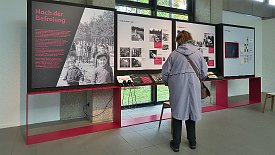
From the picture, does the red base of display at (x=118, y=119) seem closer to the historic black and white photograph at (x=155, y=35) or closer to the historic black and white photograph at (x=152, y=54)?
the historic black and white photograph at (x=152, y=54)

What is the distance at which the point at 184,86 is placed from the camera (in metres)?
2.43

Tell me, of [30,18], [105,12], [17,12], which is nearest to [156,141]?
[105,12]

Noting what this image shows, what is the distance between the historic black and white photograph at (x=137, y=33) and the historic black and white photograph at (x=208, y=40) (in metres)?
1.70

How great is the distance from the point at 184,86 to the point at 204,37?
103 inches

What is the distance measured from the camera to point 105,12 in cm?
332

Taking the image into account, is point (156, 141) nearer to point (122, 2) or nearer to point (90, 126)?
point (90, 126)

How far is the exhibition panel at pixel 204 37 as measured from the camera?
4.37 metres

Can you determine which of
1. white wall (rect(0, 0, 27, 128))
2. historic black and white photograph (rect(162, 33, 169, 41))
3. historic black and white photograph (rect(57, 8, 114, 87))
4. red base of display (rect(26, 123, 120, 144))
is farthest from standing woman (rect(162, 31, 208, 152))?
white wall (rect(0, 0, 27, 128))

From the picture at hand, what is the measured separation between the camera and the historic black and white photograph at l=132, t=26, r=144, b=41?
12.1 feet

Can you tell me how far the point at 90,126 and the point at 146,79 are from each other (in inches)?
50.6

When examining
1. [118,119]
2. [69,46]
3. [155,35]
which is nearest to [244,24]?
[155,35]

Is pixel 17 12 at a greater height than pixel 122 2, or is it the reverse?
pixel 122 2

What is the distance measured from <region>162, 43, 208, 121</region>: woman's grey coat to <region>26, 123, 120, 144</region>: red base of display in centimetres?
137

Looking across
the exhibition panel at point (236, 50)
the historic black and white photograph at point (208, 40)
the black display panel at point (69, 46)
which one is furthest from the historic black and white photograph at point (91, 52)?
the exhibition panel at point (236, 50)
